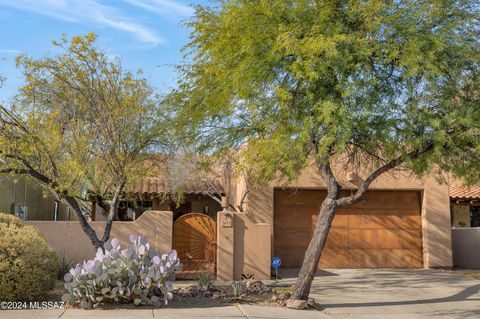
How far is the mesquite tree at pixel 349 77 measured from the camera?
10.6 metres

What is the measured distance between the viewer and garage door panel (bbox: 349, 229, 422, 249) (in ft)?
65.1

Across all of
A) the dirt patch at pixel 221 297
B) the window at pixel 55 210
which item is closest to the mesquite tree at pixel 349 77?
the dirt patch at pixel 221 297

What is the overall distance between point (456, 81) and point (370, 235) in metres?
9.84

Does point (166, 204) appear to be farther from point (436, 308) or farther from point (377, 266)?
point (436, 308)

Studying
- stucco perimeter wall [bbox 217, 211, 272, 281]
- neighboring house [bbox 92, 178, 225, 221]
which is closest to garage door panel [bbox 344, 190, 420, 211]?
stucco perimeter wall [bbox 217, 211, 272, 281]

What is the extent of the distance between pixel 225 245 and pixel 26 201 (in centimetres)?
1177

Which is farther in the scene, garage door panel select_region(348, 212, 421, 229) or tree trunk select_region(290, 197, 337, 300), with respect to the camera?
garage door panel select_region(348, 212, 421, 229)

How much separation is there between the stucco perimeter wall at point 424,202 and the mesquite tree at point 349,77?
7.05 metres

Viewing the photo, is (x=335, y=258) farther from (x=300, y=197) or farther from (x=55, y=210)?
(x=55, y=210)

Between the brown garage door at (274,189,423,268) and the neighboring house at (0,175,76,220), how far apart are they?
759 centimetres

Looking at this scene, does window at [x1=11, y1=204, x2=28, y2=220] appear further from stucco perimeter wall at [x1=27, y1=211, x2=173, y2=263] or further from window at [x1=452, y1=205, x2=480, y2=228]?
window at [x1=452, y1=205, x2=480, y2=228]

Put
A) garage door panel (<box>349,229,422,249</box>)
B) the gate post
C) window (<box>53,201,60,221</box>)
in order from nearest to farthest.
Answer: the gate post
garage door panel (<box>349,229,422,249</box>)
window (<box>53,201,60,221</box>)

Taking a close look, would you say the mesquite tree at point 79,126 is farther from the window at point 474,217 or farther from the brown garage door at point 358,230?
the window at point 474,217


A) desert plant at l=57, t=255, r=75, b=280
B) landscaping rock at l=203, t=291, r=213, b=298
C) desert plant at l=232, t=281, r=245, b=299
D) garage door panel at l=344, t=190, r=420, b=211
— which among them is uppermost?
garage door panel at l=344, t=190, r=420, b=211
